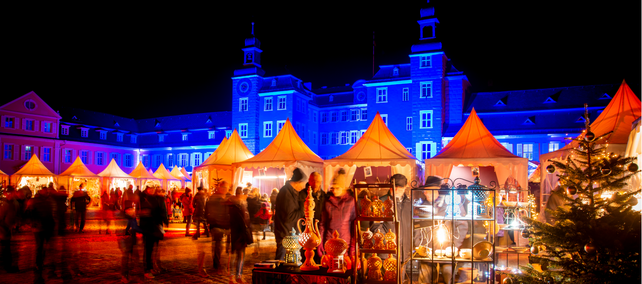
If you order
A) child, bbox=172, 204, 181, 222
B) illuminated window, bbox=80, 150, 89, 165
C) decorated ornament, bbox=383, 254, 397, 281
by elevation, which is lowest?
child, bbox=172, 204, 181, 222

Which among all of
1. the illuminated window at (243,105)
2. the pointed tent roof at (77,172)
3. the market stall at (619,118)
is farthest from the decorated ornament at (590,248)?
the illuminated window at (243,105)

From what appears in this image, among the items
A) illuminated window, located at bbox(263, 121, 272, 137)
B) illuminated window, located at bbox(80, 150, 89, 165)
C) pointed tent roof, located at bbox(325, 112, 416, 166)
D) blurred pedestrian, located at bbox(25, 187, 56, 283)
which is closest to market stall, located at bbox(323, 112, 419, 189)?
pointed tent roof, located at bbox(325, 112, 416, 166)

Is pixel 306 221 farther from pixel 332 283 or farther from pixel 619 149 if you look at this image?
pixel 619 149

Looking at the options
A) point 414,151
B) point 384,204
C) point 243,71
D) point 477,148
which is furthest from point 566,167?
point 243,71

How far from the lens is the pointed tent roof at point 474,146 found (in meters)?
13.2

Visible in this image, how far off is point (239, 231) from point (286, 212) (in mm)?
1269

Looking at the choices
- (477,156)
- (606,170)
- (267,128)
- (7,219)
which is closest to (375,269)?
(606,170)

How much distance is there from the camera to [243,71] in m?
40.8

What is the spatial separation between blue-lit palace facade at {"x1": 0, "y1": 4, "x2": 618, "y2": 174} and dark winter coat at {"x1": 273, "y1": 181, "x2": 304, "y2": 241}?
2771 cm

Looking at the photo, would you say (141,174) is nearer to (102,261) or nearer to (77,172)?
(77,172)

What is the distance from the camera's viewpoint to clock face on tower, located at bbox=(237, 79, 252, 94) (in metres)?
40.4

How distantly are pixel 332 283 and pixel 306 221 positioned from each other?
77 centimetres

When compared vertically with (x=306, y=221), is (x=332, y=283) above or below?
below

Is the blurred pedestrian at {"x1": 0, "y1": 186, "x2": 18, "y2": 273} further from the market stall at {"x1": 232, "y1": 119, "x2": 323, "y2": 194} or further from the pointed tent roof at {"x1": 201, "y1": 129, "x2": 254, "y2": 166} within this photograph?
the pointed tent roof at {"x1": 201, "y1": 129, "x2": 254, "y2": 166}
